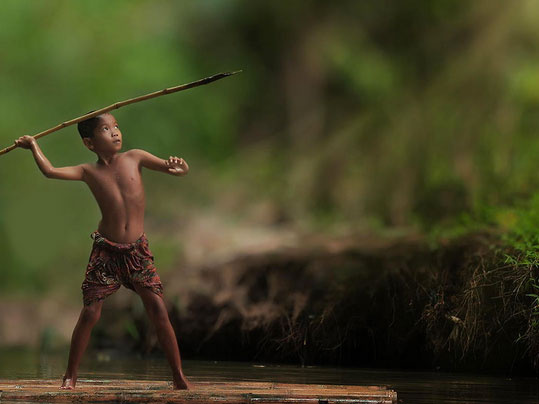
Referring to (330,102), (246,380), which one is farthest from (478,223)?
(330,102)

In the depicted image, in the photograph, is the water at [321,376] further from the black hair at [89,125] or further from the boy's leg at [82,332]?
the black hair at [89,125]

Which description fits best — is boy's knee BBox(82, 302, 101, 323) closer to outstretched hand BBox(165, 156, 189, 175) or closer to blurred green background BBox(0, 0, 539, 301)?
outstretched hand BBox(165, 156, 189, 175)

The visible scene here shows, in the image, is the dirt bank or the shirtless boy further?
the dirt bank

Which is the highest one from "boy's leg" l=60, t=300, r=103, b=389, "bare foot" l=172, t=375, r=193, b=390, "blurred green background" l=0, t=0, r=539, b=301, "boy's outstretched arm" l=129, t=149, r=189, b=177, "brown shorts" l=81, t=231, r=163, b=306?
"blurred green background" l=0, t=0, r=539, b=301

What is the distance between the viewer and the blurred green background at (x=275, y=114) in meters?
11.1

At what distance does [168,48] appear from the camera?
56.5 feet

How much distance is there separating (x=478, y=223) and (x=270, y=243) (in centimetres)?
226

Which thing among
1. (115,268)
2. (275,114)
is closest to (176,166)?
(115,268)

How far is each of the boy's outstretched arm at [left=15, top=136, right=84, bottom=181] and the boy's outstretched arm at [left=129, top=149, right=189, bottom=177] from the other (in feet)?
1.00

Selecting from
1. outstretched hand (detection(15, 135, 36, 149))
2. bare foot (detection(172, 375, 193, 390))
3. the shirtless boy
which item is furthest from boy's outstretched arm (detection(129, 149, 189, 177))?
bare foot (detection(172, 375, 193, 390))

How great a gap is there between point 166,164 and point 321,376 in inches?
70.3

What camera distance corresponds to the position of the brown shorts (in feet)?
18.3

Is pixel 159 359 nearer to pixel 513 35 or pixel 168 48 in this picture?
pixel 513 35

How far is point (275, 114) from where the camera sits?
1934 centimetres
